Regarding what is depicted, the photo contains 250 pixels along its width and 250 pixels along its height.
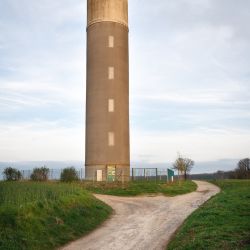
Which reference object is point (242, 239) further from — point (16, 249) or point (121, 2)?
point (121, 2)

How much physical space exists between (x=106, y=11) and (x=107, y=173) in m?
19.1

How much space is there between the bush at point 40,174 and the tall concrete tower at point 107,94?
15.7 feet

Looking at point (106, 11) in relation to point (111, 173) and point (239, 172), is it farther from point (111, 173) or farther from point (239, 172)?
point (239, 172)

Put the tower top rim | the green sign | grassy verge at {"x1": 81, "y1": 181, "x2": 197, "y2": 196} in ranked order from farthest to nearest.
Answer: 1. the tower top rim
2. the green sign
3. grassy verge at {"x1": 81, "y1": 181, "x2": 197, "y2": 196}

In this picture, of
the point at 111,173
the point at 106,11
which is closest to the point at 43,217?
the point at 111,173

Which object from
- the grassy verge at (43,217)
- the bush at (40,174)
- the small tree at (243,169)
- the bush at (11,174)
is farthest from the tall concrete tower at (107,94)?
→ the small tree at (243,169)

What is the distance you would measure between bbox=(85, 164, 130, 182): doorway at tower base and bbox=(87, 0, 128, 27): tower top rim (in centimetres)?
1728

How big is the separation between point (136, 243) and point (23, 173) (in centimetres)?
3424

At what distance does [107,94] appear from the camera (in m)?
46.6

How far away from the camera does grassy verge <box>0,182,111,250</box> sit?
1539 cm

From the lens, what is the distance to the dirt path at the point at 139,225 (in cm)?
1619

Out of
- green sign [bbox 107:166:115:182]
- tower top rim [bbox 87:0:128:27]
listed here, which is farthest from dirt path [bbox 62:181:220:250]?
tower top rim [bbox 87:0:128:27]

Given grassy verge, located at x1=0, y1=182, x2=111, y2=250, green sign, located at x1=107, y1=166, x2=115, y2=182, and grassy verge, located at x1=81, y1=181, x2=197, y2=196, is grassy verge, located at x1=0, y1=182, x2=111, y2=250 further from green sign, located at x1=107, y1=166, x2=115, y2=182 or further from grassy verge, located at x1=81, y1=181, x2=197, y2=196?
green sign, located at x1=107, y1=166, x2=115, y2=182

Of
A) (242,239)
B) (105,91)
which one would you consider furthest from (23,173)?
(242,239)
